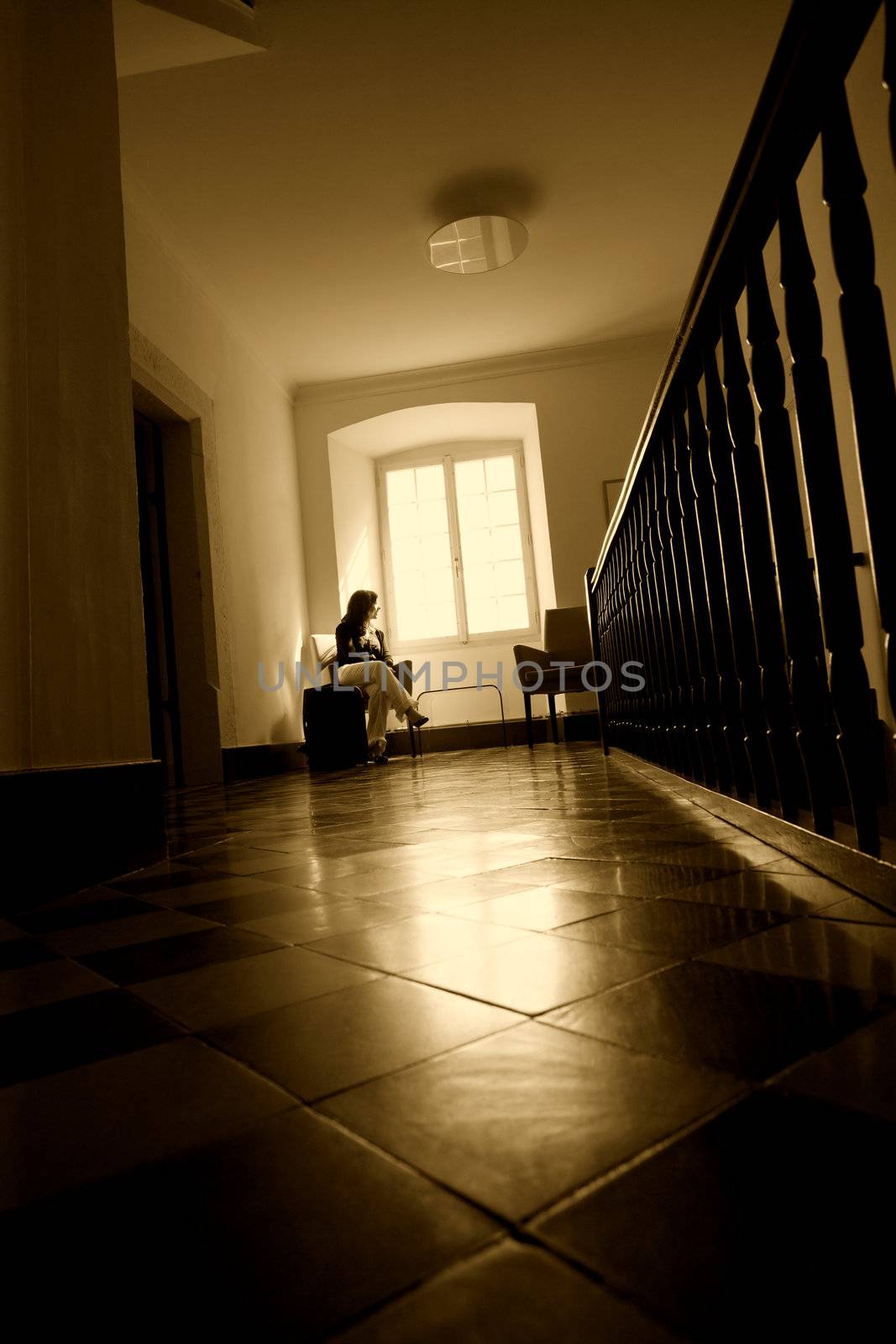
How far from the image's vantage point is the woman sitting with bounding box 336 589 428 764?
302 inches

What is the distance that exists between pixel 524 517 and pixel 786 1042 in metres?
9.81

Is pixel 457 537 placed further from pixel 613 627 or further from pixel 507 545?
pixel 613 627

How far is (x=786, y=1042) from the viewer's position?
0.69 m

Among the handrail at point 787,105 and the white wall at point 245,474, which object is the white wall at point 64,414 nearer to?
the handrail at point 787,105

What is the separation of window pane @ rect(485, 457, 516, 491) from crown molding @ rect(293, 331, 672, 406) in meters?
1.25

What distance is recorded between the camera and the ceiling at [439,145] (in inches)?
190

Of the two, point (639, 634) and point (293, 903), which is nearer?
point (293, 903)

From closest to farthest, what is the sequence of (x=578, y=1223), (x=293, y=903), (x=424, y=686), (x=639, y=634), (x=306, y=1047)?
1. (x=578, y=1223)
2. (x=306, y=1047)
3. (x=293, y=903)
4. (x=639, y=634)
5. (x=424, y=686)

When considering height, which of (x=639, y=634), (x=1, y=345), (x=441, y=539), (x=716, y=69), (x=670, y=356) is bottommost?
(x=639, y=634)

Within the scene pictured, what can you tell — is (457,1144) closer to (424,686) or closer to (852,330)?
(852,330)

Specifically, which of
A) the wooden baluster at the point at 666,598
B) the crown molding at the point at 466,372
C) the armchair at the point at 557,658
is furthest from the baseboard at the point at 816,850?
the crown molding at the point at 466,372

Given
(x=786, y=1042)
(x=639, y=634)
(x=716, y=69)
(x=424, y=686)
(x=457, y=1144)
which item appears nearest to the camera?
(x=457, y=1144)

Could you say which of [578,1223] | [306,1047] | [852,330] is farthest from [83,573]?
[578,1223]

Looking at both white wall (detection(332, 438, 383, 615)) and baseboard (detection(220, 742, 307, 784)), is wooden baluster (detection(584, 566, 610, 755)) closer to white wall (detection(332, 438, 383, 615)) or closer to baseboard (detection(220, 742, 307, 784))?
baseboard (detection(220, 742, 307, 784))
